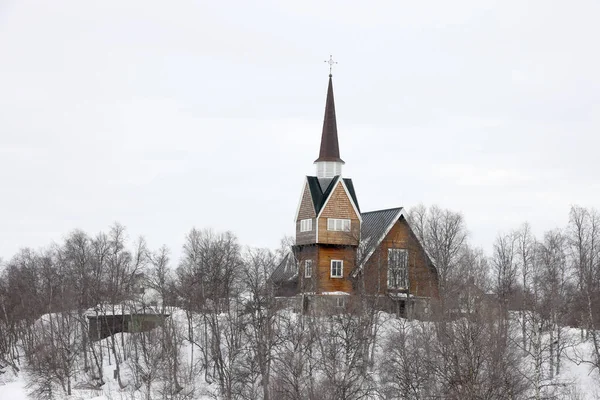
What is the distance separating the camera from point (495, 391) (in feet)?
146

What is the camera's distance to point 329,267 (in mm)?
73438

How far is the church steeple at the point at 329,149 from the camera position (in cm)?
7475

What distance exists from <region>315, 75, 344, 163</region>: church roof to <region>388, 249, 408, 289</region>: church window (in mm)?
8870

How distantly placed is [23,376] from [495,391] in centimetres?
4992

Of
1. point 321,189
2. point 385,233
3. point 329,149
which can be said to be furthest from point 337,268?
point 329,149

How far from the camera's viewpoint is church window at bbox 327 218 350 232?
73188mm

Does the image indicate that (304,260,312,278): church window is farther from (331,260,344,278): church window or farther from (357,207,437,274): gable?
(357,207,437,274): gable

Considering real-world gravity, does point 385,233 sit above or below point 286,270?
above

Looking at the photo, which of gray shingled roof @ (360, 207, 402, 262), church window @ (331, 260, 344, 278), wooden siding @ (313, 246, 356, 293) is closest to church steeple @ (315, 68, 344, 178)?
gray shingled roof @ (360, 207, 402, 262)

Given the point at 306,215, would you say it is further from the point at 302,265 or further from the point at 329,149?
the point at 329,149

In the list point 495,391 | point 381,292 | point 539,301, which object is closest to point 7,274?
point 381,292

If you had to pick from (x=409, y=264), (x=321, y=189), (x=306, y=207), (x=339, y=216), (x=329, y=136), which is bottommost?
(x=409, y=264)

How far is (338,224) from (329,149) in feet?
20.6

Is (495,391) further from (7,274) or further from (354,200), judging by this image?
(7,274)
